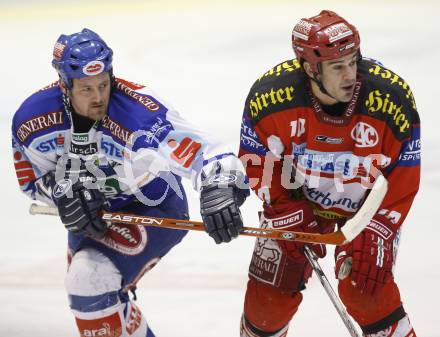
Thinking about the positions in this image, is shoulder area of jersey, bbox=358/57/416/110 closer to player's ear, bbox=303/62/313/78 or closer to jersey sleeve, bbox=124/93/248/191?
player's ear, bbox=303/62/313/78

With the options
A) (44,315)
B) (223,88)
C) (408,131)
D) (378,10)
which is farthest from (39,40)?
(408,131)

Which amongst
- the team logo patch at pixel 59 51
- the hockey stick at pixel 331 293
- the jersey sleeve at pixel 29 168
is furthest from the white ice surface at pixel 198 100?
the team logo patch at pixel 59 51

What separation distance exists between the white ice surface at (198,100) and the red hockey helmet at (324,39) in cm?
130

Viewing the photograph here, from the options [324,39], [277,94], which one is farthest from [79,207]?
[324,39]

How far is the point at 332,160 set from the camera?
12.1 feet

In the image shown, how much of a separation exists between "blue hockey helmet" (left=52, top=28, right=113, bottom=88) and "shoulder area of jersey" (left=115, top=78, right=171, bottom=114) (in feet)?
0.35

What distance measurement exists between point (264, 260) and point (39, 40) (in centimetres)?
413

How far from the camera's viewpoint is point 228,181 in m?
3.57

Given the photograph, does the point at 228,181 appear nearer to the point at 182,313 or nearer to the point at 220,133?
the point at 182,313

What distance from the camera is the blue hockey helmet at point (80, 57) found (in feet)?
12.1

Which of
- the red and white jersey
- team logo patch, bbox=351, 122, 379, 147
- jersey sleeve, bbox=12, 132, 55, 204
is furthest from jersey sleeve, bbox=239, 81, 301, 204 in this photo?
jersey sleeve, bbox=12, 132, 55, 204

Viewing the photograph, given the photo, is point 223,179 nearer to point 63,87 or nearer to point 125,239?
point 125,239

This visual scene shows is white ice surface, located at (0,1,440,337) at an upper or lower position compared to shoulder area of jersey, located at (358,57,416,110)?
lower

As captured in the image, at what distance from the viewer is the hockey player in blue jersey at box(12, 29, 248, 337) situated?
370 cm
